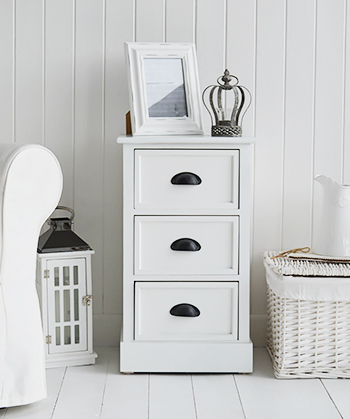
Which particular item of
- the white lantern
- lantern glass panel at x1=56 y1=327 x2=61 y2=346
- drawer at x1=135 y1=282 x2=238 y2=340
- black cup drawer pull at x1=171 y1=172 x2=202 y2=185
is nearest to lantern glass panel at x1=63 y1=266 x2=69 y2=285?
the white lantern

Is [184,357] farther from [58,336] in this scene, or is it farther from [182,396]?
[58,336]

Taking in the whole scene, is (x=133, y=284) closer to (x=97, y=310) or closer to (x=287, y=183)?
(x=97, y=310)

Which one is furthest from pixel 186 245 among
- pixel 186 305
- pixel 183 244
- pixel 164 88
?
pixel 164 88

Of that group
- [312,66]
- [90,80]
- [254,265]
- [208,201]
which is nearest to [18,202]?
[208,201]

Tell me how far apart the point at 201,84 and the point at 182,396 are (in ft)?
3.77

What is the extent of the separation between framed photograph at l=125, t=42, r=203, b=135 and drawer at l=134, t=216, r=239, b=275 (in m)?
0.32

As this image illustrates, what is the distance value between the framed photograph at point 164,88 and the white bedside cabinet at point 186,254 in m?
0.11

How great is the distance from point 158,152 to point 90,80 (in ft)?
1.71

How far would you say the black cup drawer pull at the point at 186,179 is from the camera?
1945 mm

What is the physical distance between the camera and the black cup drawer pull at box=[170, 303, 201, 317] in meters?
1.99

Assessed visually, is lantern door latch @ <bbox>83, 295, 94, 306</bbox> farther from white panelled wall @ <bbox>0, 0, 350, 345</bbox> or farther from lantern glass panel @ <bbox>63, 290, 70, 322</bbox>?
white panelled wall @ <bbox>0, 0, 350, 345</bbox>

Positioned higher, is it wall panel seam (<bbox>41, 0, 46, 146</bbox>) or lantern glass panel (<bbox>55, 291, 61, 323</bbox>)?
wall panel seam (<bbox>41, 0, 46, 146</bbox>)

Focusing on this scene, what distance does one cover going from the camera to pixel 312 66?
2.29 metres

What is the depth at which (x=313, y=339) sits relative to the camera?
77.7 inches
